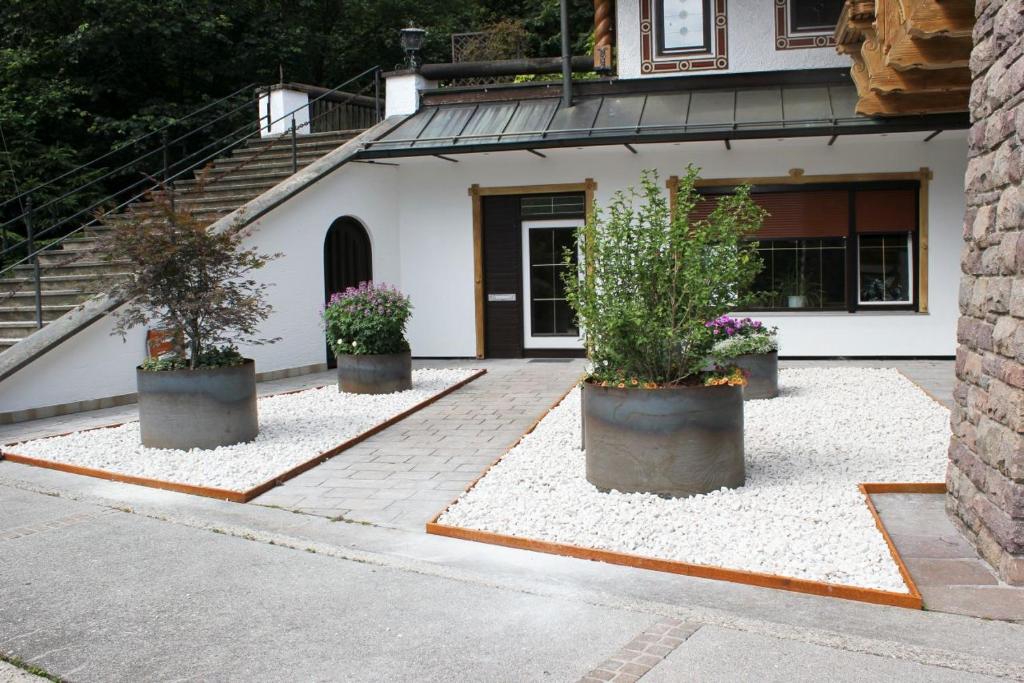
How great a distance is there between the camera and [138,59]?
19188mm

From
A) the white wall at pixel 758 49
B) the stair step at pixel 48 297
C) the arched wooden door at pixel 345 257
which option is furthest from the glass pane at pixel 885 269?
the stair step at pixel 48 297

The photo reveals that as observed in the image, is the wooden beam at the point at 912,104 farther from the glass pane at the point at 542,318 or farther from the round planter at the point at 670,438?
the round planter at the point at 670,438

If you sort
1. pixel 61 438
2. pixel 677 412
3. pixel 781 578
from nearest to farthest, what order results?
pixel 781 578 → pixel 677 412 → pixel 61 438

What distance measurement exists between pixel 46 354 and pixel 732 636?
8143 millimetres

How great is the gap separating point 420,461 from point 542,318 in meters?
7.55

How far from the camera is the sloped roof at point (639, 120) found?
1214 cm

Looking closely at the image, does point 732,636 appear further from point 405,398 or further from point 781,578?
point 405,398

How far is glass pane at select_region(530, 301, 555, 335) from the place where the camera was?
14531 millimetres

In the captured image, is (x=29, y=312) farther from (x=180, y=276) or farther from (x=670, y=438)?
(x=670, y=438)

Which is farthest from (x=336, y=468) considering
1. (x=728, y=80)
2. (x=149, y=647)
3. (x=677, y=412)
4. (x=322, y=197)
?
(x=728, y=80)

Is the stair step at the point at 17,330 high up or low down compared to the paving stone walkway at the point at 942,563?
up

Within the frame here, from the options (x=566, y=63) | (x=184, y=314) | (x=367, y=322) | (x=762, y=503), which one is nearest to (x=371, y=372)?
(x=367, y=322)

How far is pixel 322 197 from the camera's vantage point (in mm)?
13156

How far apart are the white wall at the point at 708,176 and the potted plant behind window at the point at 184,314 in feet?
22.9
